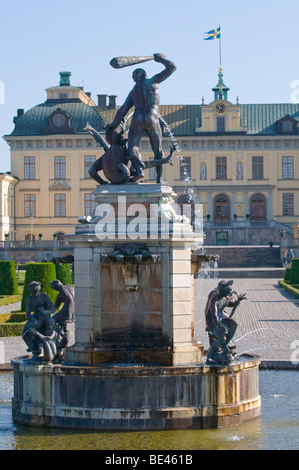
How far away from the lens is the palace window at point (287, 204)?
64188 mm

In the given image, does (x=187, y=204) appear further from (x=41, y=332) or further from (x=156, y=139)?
(x=41, y=332)

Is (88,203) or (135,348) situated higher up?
(88,203)

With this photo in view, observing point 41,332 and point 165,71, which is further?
point 165,71

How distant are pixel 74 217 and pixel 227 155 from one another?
472 inches

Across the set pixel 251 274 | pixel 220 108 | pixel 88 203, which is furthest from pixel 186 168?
pixel 251 274

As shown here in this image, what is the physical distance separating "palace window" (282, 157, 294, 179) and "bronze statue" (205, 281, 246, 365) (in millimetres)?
54784

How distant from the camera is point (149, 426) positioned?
1009 cm

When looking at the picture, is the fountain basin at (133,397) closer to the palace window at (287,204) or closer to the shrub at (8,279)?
the shrub at (8,279)

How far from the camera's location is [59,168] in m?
65.1

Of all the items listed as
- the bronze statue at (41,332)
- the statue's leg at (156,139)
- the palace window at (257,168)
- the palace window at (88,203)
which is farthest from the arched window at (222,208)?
the bronze statue at (41,332)

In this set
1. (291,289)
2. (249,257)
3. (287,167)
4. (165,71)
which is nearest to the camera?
(165,71)

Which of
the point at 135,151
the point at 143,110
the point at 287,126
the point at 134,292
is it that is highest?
the point at 287,126

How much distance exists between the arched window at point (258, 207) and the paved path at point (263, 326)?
2965 cm

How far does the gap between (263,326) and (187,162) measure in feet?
144
